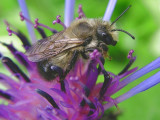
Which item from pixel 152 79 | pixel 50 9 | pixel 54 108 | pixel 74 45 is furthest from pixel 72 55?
pixel 50 9

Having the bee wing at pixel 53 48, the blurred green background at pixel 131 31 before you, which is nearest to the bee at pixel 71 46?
the bee wing at pixel 53 48

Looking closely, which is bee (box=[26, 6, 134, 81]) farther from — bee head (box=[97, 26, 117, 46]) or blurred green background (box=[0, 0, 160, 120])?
blurred green background (box=[0, 0, 160, 120])

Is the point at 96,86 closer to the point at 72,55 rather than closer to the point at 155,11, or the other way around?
the point at 72,55

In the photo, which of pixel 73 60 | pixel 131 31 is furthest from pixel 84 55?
pixel 131 31

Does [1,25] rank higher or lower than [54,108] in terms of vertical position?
higher

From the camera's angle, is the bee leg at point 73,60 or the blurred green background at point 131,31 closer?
the bee leg at point 73,60

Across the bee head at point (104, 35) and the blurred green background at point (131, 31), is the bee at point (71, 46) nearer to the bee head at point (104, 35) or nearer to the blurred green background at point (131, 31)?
the bee head at point (104, 35)
